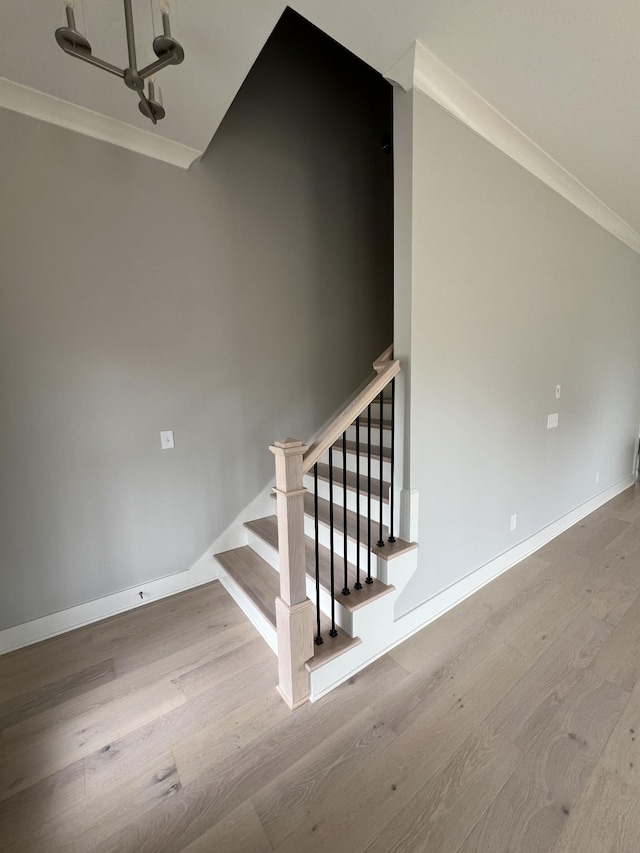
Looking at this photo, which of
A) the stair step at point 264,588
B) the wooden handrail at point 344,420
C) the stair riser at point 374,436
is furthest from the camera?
the stair riser at point 374,436

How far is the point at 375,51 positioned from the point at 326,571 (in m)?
2.39

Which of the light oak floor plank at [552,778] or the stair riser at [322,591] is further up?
the stair riser at [322,591]

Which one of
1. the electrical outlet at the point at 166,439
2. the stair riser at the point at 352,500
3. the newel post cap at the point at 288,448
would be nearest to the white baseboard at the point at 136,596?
the stair riser at the point at 352,500

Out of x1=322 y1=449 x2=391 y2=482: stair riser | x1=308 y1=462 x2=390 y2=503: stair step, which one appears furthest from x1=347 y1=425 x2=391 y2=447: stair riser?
x1=308 y1=462 x2=390 y2=503: stair step

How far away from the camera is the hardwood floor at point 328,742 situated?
1.10m

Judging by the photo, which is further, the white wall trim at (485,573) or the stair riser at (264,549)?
the stair riser at (264,549)

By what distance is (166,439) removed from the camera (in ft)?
7.12

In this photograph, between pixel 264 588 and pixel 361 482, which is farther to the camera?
pixel 361 482

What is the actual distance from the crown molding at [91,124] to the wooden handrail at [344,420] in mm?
1703

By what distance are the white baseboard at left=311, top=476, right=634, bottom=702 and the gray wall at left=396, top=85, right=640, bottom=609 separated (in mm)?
70

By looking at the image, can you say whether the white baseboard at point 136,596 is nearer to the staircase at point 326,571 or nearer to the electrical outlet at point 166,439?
the staircase at point 326,571

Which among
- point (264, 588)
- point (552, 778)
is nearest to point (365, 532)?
point (264, 588)

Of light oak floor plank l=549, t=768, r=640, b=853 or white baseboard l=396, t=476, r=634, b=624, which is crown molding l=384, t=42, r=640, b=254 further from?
light oak floor plank l=549, t=768, r=640, b=853

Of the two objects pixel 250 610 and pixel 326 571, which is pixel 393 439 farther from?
pixel 250 610
